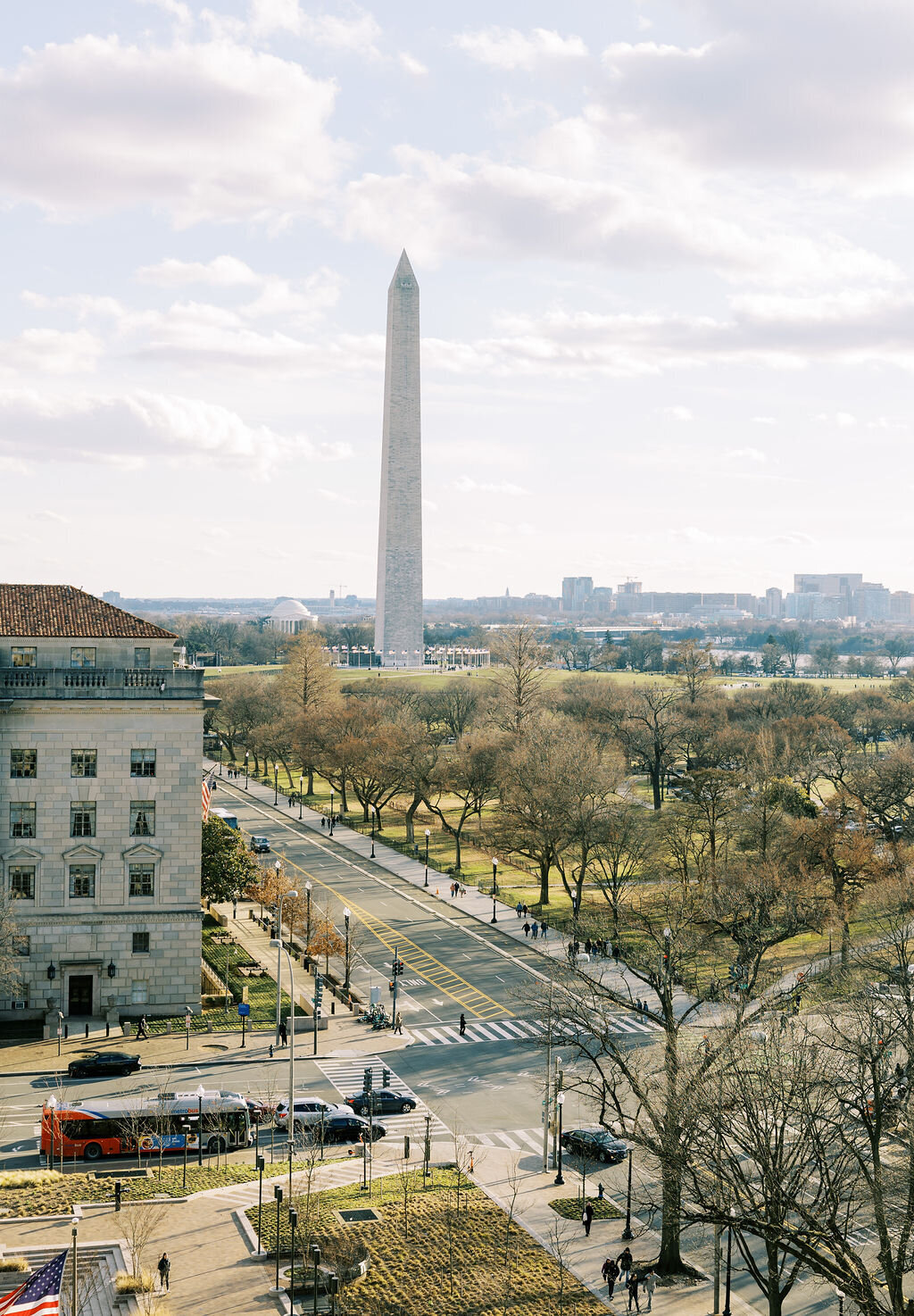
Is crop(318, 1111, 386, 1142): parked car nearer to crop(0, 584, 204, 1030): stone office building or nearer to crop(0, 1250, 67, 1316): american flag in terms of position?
crop(0, 584, 204, 1030): stone office building

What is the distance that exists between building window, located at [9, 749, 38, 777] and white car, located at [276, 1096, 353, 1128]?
68.1ft

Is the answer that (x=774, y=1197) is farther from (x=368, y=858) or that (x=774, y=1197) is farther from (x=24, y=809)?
(x=368, y=858)

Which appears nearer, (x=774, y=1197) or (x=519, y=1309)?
(x=774, y=1197)

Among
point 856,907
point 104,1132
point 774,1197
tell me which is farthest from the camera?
point 856,907

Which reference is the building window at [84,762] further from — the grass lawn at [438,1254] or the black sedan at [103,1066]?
the grass lawn at [438,1254]

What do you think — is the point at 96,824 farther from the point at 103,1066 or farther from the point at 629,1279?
the point at 629,1279

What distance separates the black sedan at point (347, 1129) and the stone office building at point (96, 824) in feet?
53.2

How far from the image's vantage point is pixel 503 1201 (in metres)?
41.2

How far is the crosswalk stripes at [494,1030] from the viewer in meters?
59.5

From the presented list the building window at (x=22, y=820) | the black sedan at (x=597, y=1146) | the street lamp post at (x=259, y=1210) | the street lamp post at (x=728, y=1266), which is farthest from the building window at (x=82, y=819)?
the street lamp post at (x=728, y=1266)

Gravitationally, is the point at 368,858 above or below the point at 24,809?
below

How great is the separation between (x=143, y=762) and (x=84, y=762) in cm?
267

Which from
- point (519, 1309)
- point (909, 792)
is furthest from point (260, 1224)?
point (909, 792)

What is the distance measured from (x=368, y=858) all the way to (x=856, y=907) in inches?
1593
